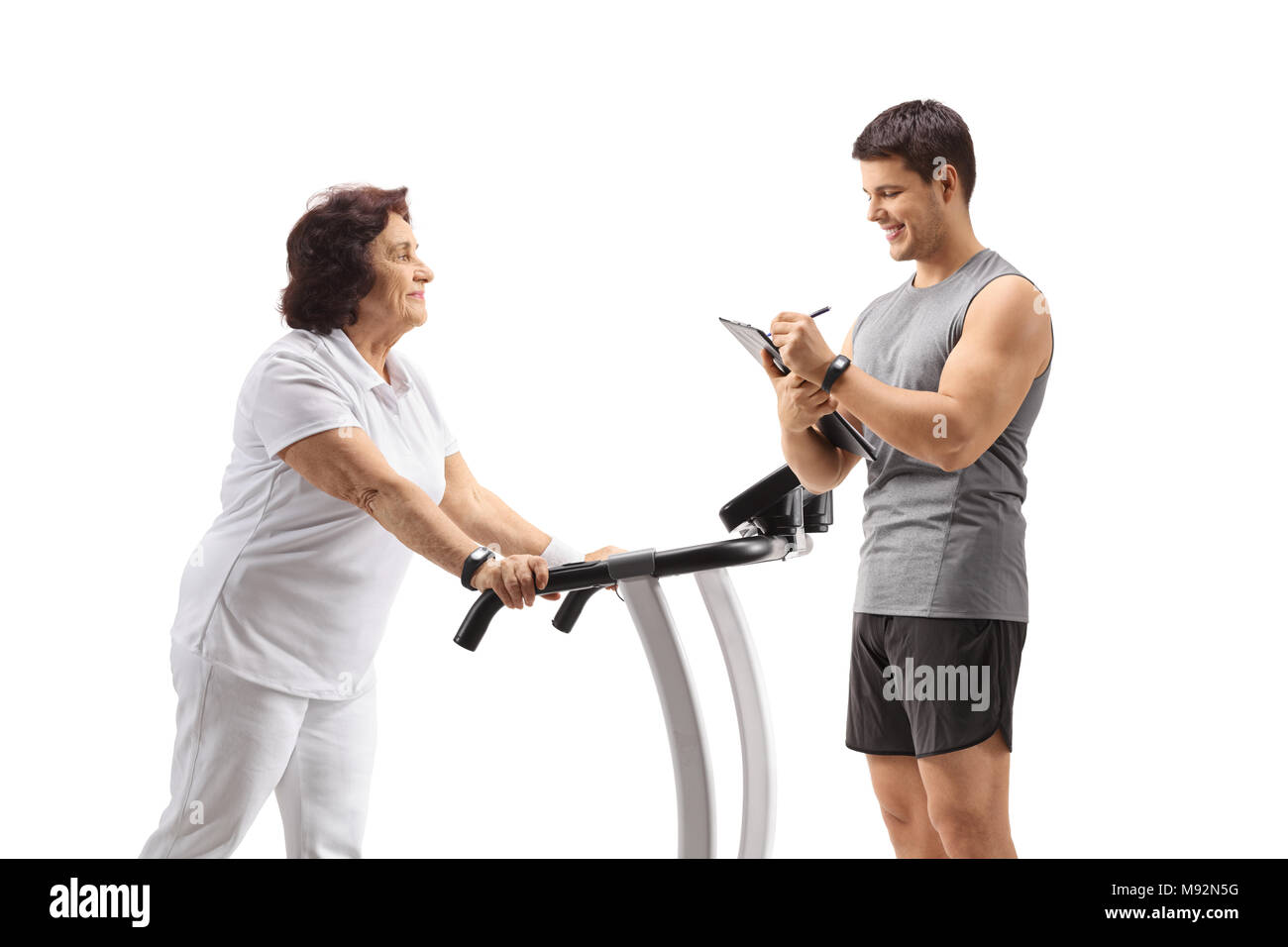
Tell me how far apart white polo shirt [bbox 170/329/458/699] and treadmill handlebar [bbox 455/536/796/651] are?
32 cm

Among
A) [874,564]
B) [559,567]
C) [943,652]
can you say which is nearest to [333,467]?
[559,567]

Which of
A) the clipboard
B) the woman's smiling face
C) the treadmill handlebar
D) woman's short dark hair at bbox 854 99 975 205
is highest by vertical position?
woman's short dark hair at bbox 854 99 975 205

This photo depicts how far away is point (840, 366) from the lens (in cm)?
180

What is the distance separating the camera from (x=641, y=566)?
1.82 meters

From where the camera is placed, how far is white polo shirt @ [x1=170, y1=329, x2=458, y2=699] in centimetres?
206

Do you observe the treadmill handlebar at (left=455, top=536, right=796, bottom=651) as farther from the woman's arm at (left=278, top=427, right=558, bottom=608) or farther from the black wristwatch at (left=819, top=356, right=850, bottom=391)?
the black wristwatch at (left=819, top=356, right=850, bottom=391)

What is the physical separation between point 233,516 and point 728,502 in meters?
0.90

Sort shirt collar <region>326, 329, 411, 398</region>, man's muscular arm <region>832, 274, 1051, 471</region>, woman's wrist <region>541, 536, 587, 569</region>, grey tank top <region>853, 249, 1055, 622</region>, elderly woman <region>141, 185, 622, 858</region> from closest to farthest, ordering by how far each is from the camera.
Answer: man's muscular arm <region>832, 274, 1051, 471</region>
grey tank top <region>853, 249, 1055, 622</region>
elderly woman <region>141, 185, 622, 858</region>
shirt collar <region>326, 329, 411, 398</region>
woman's wrist <region>541, 536, 587, 569</region>

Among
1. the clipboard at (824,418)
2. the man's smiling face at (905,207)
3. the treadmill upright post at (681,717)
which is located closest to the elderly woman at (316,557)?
the treadmill upright post at (681,717)

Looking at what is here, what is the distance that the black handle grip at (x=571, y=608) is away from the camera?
2.04 m

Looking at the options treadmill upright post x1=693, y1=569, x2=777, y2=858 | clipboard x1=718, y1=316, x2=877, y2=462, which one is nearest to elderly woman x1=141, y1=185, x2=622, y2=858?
treadmill upright post x1=693, y1=569, x2=777, y2=858

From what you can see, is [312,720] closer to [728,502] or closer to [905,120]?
[728,502]

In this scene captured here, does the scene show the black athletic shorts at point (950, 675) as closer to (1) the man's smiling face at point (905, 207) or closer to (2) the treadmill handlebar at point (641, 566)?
(2) the treadmill handlebar at point (641, 566)

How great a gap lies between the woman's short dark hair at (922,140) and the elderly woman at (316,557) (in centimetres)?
87
